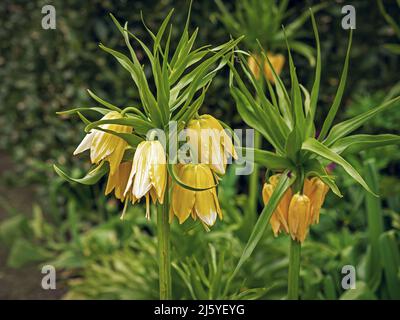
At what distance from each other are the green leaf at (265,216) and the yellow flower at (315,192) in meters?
0.04

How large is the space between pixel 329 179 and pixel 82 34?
2101 millimetres

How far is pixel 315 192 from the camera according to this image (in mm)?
1181

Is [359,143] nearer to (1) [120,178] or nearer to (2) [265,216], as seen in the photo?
(2) [265,216]

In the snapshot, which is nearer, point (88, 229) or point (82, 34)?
point (82, 34)

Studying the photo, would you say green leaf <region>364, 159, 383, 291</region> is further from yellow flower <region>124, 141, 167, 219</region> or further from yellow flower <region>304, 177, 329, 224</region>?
yellow flower <region>124, 141, 167, 219</region>

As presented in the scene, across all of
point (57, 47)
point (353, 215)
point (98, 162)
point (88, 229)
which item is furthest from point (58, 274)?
point (98, 162)

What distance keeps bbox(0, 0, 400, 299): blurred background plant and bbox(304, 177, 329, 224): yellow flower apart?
0.99m

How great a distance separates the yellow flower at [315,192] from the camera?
3.86 feet

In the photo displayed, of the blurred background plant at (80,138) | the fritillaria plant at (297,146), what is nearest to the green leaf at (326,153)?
the fritillaria plant at (297,146)

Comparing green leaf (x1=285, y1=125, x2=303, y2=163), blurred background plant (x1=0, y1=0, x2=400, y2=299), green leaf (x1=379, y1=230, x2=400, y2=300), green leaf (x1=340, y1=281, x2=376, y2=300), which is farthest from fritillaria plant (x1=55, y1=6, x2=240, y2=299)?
blurred background plant (x1=0, y1=0, x2=400, y2=299)

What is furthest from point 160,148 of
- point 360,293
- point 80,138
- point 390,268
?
point 80,138

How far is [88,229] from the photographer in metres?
3.20
